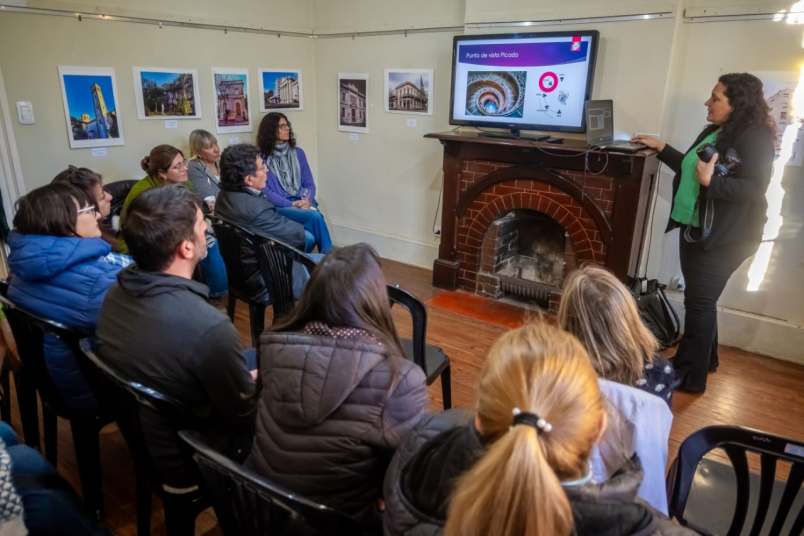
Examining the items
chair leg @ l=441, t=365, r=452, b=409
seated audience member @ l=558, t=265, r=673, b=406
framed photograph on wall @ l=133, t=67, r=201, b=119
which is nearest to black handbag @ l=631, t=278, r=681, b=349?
chair leg @ l=441, t=365, r=452, b=409

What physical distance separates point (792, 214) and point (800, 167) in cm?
26

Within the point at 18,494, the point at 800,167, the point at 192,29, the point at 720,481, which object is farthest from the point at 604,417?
the point at 192,29

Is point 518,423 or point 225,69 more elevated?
point 225,69

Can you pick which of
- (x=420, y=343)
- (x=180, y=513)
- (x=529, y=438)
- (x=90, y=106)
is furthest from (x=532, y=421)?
(x=90, y=106)

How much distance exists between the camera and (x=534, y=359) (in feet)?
2.56

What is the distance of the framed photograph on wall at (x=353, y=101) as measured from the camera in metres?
4.58

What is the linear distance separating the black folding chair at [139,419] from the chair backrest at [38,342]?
0.29 feet

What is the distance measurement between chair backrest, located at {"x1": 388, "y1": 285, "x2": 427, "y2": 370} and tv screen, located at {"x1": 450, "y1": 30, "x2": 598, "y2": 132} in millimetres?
1993

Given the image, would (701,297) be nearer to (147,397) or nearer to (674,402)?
(674,402)

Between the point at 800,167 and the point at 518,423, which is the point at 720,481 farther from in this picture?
the point at 800,167

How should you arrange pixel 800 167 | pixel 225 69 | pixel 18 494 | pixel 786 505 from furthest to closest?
pixel 225 69 → pixel 800 167 → pixel 786 505 → pixel 18 494

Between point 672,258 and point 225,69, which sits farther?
point 225,69

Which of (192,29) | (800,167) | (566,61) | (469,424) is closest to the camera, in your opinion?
(469,424)

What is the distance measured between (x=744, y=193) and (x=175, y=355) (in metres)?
2.44
